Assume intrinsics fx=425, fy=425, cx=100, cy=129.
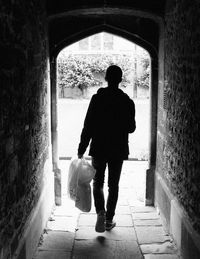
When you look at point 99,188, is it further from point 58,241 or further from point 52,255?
point 52,255

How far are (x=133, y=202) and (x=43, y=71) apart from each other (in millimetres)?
Result: 2456

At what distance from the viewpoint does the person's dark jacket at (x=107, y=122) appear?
4.50 m

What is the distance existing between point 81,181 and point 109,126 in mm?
683

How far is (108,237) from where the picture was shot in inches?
188

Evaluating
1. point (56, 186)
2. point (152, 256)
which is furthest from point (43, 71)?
point (152, 256)

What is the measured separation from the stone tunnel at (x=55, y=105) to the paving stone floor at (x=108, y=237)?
161 mm

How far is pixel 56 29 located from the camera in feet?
19.4

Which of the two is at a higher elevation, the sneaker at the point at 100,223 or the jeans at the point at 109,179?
the jeans at the point at 109,179

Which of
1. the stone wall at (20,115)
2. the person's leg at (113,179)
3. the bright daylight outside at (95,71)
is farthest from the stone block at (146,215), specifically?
the bright daylight outside at (95,71)

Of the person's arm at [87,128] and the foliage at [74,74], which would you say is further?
the foliage at [74,74]

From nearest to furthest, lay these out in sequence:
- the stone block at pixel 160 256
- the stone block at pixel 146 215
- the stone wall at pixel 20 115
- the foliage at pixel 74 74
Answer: the stone wall at pixel 20 115, the stone block at pixel 160 256, the stone block at pixel 146 215, the foliage at pixel 74 74

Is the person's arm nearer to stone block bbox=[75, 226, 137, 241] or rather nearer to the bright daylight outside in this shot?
stone block bbox=[75, 226, 137, 241]

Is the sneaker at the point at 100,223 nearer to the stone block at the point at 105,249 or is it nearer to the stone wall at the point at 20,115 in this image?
the stone block at the point at 105,249

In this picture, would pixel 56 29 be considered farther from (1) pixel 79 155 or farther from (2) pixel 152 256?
(2) pixel 152 256
